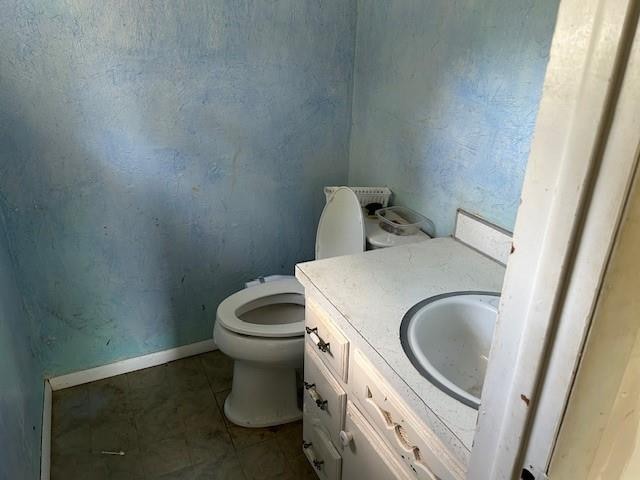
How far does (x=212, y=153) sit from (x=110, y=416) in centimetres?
110

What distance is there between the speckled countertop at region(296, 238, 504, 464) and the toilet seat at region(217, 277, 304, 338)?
37 centimetres

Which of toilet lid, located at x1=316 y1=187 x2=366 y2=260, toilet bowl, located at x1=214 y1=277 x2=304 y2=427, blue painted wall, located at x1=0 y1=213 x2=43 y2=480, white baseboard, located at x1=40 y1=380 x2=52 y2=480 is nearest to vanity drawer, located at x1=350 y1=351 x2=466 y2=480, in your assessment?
toilet bowl, located at x1=214 y1=277 x2=304 y2=427

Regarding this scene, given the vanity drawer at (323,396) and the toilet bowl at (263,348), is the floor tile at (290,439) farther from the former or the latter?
the vanity drawer at (323,396)

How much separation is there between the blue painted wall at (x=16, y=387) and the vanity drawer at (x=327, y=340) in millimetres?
781

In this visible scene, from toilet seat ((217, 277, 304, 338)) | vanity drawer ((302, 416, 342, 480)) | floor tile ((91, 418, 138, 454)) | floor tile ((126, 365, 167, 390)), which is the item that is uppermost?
toilet seat ((217, 277, 304, 338))

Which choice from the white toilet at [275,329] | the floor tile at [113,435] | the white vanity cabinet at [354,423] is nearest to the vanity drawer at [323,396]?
the white vanity cabinet at [354,423]

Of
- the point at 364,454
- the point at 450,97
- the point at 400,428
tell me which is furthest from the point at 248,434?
the point at 450,97

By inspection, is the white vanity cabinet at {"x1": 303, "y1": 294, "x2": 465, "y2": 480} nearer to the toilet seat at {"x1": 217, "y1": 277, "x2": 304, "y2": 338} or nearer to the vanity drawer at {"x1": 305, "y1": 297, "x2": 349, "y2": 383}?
the vanity drawer at {"x1": 305, "y1": 297, "x2": 349, "y2": 383}

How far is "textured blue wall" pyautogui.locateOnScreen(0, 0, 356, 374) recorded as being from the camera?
5.15 feet

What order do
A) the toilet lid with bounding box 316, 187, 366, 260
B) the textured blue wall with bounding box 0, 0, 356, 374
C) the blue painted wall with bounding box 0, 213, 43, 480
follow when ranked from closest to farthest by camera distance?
the blue painted wall with bounding box 0, 213, 43, 480 < the textured blue wall with bounding box 0, 0, 356, 374 < the toilet lid with bounding box 316, 187, 366, 260

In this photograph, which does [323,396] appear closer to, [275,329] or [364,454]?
[364,454]

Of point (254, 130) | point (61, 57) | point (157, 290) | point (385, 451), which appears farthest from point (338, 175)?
point (385, 451)

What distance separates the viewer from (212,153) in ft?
6.12

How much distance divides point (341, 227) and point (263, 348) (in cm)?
52
